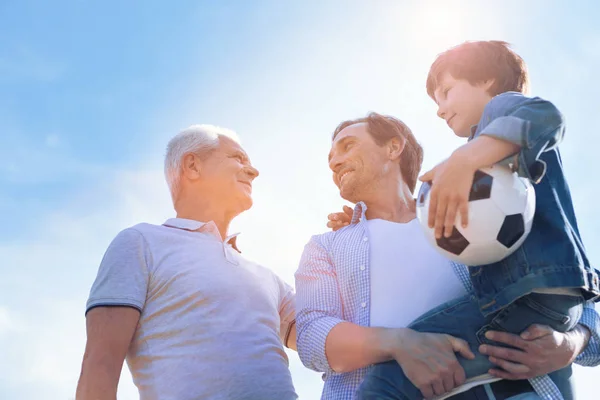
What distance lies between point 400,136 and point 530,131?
7.61 ft

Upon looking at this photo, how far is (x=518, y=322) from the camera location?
3234 mm

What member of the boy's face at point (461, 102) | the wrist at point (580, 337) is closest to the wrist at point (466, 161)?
the boy's face at point (461, 102)

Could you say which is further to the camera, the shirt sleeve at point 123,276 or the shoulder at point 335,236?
the shoulder at point 335,236

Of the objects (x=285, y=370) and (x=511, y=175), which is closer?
(x=511, y=175)

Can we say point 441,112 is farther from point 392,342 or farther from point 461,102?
point 392,342

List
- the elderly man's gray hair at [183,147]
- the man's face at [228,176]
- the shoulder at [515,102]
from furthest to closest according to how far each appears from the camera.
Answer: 1. the elderly man's gray hair at [183,147]
2. the man's face at [228,176]
3. the shoulder at [515,102]

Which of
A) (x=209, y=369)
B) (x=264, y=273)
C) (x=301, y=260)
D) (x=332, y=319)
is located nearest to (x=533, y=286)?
(x=332, y=319)

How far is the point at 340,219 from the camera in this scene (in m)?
4.88

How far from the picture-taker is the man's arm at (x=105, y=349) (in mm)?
3896

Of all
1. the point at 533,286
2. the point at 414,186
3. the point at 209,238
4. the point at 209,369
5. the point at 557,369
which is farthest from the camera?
the point at 414,186

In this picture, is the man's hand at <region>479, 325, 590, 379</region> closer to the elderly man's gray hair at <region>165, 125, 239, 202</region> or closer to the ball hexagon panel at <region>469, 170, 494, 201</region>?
the ball hexagon panel at <region>469, 170, 494, 201</region>

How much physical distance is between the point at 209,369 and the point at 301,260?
3.12 feet

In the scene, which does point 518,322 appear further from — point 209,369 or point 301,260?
point 209,369

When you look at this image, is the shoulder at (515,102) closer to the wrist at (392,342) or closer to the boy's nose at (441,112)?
the boy's nose at (441,112)
